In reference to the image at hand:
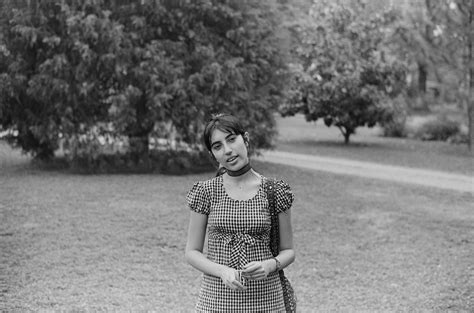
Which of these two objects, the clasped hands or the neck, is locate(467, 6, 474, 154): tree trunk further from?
the clasped hands

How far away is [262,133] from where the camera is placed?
13.0 metres

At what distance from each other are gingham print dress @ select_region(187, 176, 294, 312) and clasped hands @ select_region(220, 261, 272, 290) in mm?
96

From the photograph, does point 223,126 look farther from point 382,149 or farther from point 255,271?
point 382,149

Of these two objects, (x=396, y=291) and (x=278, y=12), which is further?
(x=278, y=12)

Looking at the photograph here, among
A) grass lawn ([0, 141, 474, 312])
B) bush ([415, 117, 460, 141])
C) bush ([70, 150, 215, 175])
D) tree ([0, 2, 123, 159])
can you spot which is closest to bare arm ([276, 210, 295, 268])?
grass lawn ([0, 141, 474, 312])

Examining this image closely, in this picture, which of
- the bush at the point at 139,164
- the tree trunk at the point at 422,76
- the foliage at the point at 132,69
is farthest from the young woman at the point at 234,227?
the tree trunk at the point at 422,76

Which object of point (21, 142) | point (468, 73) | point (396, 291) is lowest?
point (396, 291)

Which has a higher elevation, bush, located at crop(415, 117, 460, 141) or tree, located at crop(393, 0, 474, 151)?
tree, located at crop(393, 0, 474, 151)

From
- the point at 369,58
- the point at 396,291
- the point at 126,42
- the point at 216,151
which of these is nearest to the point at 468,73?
the point at 369,58

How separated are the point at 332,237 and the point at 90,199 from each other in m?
3.45

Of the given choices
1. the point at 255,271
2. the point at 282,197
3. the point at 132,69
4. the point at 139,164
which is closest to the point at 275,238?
the point at 282,197

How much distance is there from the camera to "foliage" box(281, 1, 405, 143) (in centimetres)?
1898

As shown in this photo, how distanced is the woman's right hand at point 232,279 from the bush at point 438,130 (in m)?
19.3

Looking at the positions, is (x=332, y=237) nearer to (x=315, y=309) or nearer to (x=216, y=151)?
(x=315, y=309)
